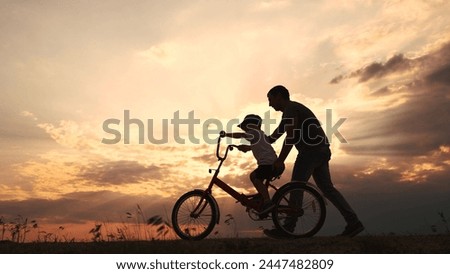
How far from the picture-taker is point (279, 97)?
32.9ft

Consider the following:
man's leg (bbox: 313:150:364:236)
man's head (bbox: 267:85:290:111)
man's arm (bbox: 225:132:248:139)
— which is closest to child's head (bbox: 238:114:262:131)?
man's arm (bbox: 225:132:248:139)

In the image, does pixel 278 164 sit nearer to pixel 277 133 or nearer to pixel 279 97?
pixel 277 133

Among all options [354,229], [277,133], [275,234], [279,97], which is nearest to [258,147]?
[277,133]

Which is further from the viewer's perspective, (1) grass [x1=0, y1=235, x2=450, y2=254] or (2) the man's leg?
(2) the man's leg

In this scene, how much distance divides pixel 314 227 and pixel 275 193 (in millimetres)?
977

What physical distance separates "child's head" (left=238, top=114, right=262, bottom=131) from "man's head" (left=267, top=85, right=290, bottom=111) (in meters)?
0.52

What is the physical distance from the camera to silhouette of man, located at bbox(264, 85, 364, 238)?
32.2ft

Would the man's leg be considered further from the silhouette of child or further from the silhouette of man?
the silhouette of child

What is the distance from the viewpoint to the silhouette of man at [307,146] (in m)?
9.80

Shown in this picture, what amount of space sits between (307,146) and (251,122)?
119 centimetres

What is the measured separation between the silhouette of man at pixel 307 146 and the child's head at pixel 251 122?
1.74 ft

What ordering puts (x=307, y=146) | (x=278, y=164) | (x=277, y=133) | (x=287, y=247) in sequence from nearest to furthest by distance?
1. (x=287, y=247)
2. (x=278, y=164)
3. (x=307, y=146)
4. (x=277, y=133)

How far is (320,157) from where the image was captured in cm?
991

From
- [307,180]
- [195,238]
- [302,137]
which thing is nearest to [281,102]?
[302,137]
